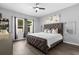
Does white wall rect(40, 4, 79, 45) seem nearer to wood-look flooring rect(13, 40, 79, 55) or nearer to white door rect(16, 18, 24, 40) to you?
wood-look flooring rect(13, 40, 79, 55)

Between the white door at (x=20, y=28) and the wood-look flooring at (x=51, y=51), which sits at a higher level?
the white door at (x=20, y=28)

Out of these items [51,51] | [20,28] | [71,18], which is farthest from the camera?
[20,28]

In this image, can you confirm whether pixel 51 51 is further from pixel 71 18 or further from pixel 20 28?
pixel 20 28

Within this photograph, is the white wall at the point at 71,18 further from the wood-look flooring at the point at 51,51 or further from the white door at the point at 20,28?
the white door at the point at 20,28

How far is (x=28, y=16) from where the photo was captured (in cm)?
661

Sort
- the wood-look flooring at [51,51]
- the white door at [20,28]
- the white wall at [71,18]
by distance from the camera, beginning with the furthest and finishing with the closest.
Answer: the white door at [20,28], the white wall at [71,18], the wood-look flooring at [51,51]

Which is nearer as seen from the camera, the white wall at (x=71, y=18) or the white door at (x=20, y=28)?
the white wall at (x=71, y=18)

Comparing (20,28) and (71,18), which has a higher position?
(71,18)

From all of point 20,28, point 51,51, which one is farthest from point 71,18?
point 20,28

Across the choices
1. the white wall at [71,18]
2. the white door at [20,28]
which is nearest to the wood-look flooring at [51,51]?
the white wall at [71,18]

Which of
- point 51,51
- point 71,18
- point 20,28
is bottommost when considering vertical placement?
point 51,51

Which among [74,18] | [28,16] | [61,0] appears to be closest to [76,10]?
[74,18]

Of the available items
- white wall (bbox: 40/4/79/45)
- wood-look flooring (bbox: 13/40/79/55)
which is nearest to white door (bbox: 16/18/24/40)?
wood-look flooring (bbox: 13/40/79/55)

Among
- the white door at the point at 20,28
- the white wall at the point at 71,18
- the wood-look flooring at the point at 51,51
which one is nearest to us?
the wood-look flooring at the point at 51,51
